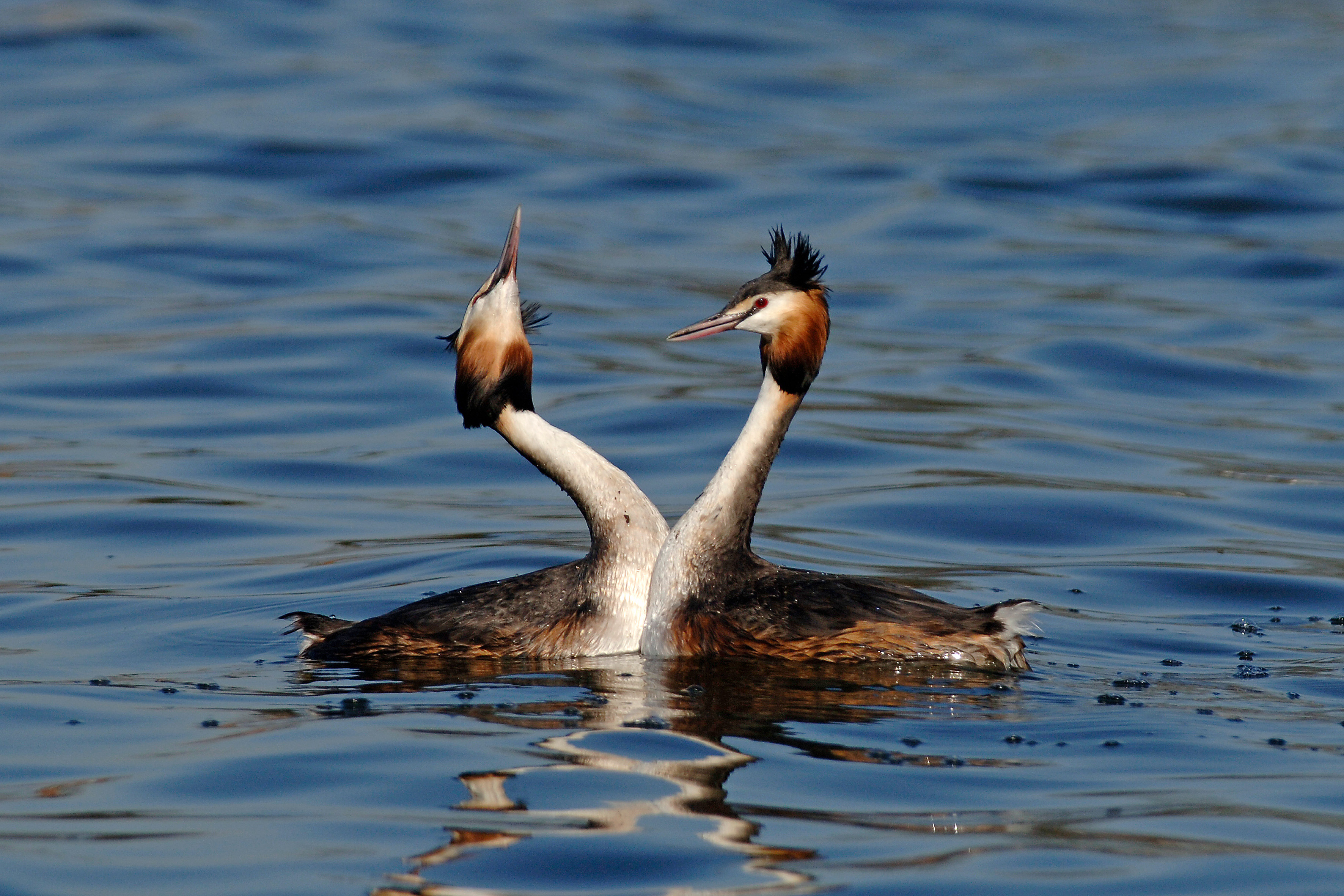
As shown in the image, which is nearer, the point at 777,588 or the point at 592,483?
the point at 777,588

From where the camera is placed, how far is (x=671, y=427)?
14.0 meters

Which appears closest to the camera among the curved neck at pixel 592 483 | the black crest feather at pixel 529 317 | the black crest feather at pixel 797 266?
the black crest feather at pixel 797 266

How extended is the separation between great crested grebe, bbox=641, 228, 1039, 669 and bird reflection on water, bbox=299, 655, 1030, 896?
10 centimetres

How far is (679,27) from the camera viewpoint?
105 feet

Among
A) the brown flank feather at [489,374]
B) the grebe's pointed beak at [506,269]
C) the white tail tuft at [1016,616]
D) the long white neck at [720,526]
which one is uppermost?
the grebe's pointed beak at [506,269]

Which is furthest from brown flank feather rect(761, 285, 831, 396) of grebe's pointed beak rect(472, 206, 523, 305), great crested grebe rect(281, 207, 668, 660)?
grebe's pointed beak rect(472, 206, 523, 305)

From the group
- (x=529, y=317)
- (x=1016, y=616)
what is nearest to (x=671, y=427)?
(x=529, y=317)

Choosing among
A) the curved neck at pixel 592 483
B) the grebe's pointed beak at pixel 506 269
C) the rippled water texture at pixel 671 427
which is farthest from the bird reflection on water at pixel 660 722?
the grebe's pointed beak at pixel 506 269

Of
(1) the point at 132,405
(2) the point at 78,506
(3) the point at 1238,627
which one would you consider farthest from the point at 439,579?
(1) the point at 132,405

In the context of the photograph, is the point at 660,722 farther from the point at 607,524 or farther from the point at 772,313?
the point at 772,313

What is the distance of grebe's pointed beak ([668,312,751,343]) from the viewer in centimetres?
808

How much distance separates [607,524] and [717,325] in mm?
1011

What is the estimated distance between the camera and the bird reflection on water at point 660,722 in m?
5.40

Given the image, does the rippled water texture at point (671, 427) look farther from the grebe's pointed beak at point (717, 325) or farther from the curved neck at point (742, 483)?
the grebe's pointed beak at point (717, 325)
